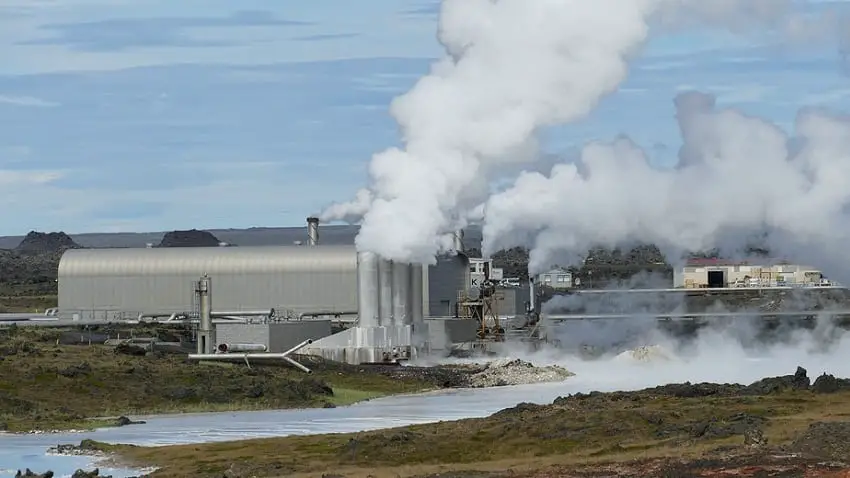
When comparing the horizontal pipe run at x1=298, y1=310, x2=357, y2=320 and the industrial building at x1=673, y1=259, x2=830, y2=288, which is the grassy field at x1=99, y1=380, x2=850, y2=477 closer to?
the horizontal pipe run at x1=298, y1=310, x2=357, y2=320

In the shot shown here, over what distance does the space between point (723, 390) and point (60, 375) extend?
31.5 m

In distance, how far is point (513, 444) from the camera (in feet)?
174

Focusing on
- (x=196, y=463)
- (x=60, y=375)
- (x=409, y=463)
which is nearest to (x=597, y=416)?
(x=409, y=463)

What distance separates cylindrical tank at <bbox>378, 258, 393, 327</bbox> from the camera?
9888 centimetres

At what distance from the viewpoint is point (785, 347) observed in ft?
317

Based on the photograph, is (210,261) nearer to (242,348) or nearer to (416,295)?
(416,295)

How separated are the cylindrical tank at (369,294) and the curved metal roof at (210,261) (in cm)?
1415

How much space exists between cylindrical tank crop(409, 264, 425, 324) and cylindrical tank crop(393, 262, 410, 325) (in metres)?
0.64

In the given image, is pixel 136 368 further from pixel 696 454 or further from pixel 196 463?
pixel 696 454

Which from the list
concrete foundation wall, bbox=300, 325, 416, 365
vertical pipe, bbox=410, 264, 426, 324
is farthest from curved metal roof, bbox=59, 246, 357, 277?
concrete foundation wall, bbox=300, 325, 416, 365

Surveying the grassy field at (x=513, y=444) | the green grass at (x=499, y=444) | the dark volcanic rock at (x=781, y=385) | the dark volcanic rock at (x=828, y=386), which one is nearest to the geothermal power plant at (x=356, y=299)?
the dark volcanic rock at (x=781, y=385)

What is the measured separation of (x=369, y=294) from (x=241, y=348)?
9.33 metres

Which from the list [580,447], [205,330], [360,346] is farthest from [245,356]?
[580,447]

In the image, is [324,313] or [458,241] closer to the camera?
[458,241]
